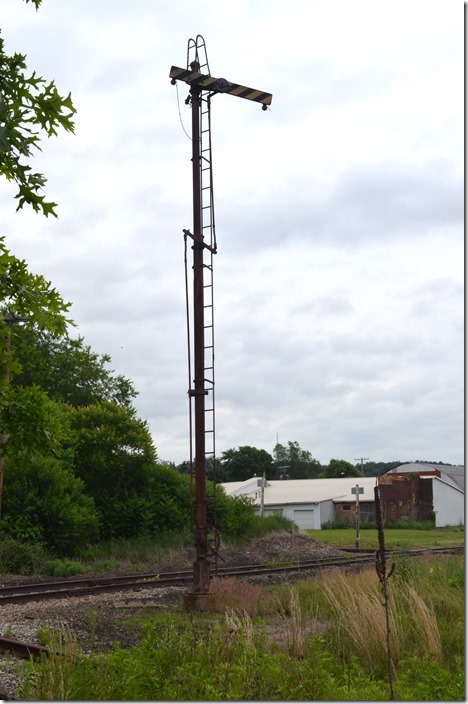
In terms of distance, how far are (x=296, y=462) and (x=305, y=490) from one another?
175 feet

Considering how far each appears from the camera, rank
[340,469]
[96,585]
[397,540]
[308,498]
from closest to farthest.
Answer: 1. [96,585]
2. [397,540]
3. [308,498]
4. [340,469]

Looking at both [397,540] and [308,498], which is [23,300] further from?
[308,498]

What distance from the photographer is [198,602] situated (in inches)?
530

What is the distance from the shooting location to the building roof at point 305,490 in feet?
222

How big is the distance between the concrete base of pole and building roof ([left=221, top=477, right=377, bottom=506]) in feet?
162

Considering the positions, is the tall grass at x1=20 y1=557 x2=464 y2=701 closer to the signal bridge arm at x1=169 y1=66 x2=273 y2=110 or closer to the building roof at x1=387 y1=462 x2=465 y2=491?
the signal bridge arm at x1=169 y1=66 x2=273 y2=110

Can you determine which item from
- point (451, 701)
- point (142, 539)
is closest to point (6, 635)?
point (451, 701)

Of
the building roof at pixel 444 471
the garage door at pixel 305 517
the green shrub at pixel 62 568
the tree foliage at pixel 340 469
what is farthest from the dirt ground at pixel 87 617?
the tree foliage at pixel 340 469

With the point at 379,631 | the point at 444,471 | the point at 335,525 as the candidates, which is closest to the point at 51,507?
the point at 379,631

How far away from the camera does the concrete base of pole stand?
13.3 m

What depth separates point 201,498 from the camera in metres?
14.5

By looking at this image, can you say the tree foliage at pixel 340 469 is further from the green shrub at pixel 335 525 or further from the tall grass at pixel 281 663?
the tall grass at pixel 281 663

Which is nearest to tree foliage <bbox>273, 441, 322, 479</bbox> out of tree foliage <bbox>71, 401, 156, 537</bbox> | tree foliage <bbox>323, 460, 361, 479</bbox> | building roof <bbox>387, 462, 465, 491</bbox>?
tree foliage <bbox>323, 460, 361, 479</bbox>

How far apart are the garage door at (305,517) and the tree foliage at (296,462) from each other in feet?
186
